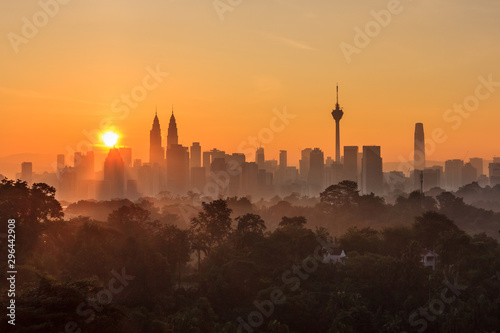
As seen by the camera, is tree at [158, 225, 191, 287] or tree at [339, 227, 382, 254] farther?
tree at [339, 227, 382, 254]

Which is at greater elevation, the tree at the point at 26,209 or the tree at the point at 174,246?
Answer: the tree at the point at 26,209

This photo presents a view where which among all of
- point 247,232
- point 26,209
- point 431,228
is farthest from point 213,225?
point 431,228

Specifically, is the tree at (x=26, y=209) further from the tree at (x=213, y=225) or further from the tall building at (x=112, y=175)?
the tall building at (x=112, y=175)

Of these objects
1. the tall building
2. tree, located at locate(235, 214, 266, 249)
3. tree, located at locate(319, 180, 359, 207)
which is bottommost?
tree, located at locate(235, 214, 266, 249)

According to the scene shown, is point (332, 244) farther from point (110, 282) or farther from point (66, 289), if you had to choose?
point (66, 289)

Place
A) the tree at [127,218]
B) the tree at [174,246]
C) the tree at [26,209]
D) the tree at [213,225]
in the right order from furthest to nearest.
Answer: the tree at [213,225]
the tree at [127,218]
the tree at [174,246]
the tree at [26,209]

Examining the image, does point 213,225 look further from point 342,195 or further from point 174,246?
point 342,195

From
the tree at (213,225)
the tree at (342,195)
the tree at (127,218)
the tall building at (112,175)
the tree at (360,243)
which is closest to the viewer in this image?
the tree at (360,243)

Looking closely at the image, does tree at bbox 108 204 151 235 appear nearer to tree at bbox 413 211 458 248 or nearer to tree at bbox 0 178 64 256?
tree at bbox 0 178 64 256

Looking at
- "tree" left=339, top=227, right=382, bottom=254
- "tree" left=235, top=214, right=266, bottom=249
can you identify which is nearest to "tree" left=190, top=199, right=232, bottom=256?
"tree" left=235, top=214, right=266, bottom=249

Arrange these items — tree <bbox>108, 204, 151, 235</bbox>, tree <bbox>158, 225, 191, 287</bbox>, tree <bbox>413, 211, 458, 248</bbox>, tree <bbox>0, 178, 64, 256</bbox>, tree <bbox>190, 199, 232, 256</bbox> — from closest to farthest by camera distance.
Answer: tree <bbox>0, 178, 64, 256</bbox> → tree <bbox>158, 225, 191, 287</bbox> → tree <bbox>108, 204, 151, 235</bbox> → tree <bbox>413, 211, 458, 248</bbox> → tree <bbox>190, 199, 232, 256</bbox>

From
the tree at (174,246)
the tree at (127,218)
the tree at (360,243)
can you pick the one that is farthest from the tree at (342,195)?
the tree at (174,246)

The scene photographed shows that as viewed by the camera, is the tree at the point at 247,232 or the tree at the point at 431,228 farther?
the tree at the point at 431,228
